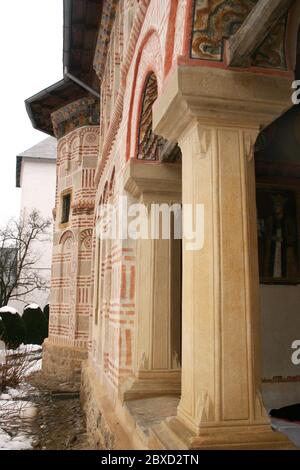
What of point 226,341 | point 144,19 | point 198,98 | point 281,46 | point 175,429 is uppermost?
point 144,19

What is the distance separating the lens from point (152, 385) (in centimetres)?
400

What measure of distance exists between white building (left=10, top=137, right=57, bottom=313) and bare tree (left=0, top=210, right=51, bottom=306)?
0.38 meters

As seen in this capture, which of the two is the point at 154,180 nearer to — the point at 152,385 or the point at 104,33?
the point at 152,385

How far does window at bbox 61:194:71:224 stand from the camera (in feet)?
36.2

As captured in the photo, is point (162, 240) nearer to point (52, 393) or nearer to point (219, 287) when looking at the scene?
point (219, 287)

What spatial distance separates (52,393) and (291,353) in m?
5.53

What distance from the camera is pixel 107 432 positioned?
13.9 feet

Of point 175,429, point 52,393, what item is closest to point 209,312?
point 175,429

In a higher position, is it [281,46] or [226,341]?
[281,46]

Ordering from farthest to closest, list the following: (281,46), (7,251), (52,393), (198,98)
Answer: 1. (7,251)
2. (52,393)
3. (281,46)
4. (198,98)

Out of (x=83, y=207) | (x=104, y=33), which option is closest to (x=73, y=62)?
(x=104, y=33)

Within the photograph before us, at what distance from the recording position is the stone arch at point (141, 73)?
3.65 metres

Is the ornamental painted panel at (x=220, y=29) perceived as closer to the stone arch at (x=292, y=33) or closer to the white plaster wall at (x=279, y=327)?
the stone arch at (x=292, y=33)

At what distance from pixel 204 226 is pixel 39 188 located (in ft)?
77.2
